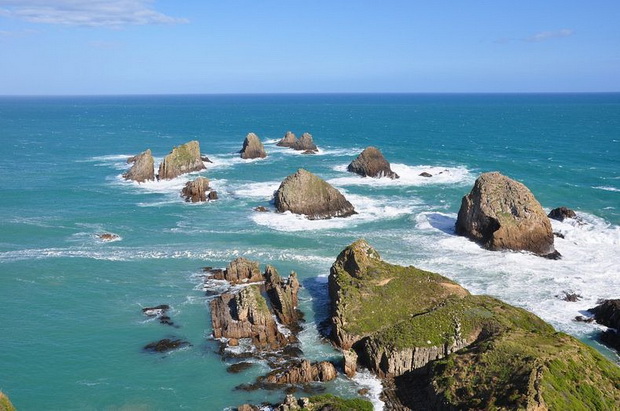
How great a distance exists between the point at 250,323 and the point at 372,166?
60682 millimetres

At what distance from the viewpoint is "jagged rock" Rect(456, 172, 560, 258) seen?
201 ft

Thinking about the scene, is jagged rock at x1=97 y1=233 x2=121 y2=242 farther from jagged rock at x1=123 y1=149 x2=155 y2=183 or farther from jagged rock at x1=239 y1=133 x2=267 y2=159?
jagged rock at x1=239 y1=133 x2=267 y2=159

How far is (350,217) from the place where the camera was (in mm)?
75312

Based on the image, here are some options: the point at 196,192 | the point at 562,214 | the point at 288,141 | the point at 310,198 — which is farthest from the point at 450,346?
the point at 288,141

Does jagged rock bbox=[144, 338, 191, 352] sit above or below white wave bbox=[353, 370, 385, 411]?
above

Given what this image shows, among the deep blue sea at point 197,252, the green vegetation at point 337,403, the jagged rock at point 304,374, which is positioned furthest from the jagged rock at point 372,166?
the green vegetation at point 337,403

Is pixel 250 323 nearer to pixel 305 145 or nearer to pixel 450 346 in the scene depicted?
pixel 450 346

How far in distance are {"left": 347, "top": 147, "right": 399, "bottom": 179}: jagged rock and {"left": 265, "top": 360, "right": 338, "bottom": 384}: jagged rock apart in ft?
214

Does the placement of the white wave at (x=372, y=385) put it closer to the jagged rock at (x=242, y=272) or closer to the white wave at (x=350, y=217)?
the jagged rock at (x=242, y=272)

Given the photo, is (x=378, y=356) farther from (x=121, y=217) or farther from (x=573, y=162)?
(x=573, y=162)

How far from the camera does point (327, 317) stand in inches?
1838

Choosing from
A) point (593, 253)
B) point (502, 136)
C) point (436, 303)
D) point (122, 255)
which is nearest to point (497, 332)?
point (436, 303)

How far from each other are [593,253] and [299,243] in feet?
107

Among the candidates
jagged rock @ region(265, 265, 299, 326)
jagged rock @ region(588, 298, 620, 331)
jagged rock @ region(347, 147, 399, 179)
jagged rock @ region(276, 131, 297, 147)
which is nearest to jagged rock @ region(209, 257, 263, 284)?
jagged rock @ region(265, 265, 299, 326)
